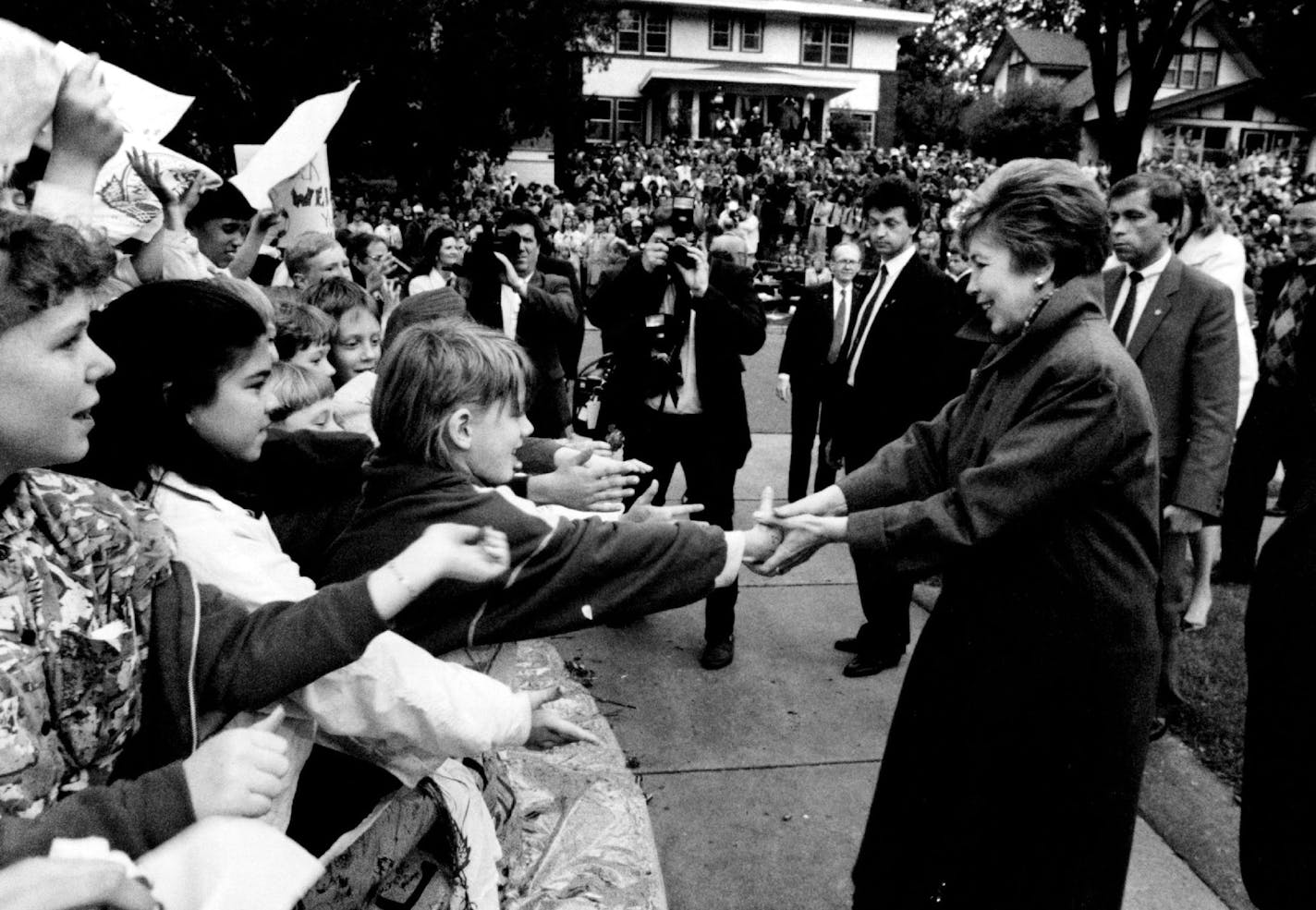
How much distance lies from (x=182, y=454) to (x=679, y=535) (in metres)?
0.99

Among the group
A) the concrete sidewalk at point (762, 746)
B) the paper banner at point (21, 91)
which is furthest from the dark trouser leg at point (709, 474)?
the paper banner at point (21, 91)

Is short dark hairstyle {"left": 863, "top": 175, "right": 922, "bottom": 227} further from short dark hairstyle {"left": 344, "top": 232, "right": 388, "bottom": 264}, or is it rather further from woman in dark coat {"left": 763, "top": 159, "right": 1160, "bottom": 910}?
short dark hairstyle {"left": 344, "top": 232, "right": 388, "bottom": 264}

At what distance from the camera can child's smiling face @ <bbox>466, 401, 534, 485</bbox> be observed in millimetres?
2264

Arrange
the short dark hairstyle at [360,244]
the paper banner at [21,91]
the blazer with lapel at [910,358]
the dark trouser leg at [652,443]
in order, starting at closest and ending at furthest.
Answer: the paper banner at [21,91], the blazer with lapel at [910,358], the dark trouser leg at [652,443], the short dark hairstyle at [360,244]

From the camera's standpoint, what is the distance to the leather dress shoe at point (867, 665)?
4.62 m

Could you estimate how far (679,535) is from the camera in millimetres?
2250

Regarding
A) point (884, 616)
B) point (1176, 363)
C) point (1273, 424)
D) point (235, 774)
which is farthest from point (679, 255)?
point (235, 774)

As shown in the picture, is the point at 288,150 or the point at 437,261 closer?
the point at 288,150

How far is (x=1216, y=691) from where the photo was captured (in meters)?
4.46

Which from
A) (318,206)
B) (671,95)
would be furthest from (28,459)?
(671,95)

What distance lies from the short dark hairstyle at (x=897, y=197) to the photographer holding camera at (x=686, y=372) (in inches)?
32.6

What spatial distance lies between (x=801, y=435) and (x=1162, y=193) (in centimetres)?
278

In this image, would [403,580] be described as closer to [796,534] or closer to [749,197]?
[796,534]

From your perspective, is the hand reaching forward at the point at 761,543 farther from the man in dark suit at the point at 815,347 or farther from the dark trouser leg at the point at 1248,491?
the dark trouser leg at the point at 1248,491
